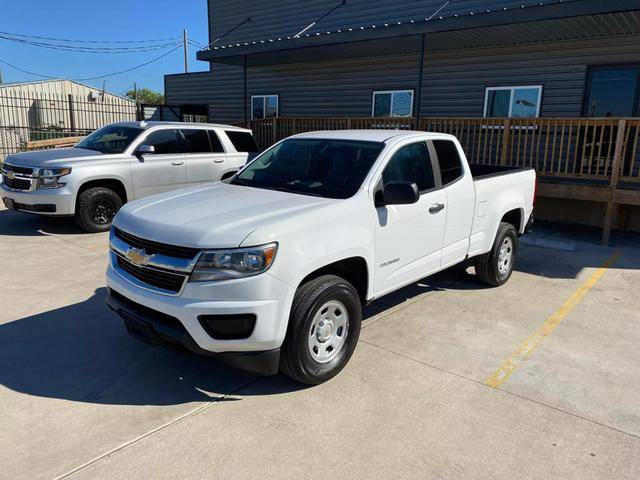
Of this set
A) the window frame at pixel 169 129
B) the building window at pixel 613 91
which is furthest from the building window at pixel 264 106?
the building window at pixel 613 91

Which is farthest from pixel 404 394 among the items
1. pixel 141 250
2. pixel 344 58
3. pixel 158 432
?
pixel 344 58

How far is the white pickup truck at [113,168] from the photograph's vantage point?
7773mm

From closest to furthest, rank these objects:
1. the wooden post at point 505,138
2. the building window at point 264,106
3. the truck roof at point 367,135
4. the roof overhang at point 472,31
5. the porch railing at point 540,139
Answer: the truck roof at point 367,135 < the roof overhang at point 472,31 < the porch railing at point 540,139 < the wooden post at point 505,138 < the building window at point 264,106

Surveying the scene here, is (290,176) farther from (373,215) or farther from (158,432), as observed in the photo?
(158,432)

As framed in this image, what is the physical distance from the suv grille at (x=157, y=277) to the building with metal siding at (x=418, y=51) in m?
8.10

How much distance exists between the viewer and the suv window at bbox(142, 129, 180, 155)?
8.85m

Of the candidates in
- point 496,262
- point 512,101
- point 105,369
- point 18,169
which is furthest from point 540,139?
point 18,169

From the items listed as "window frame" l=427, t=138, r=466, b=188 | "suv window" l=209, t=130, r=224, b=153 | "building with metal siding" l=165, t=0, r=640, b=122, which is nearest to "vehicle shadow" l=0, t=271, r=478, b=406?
"window frame" l=427, t=138, r=466, b=188

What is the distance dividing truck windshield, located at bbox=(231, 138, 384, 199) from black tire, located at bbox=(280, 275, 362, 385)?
781mm

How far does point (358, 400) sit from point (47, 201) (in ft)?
21.0

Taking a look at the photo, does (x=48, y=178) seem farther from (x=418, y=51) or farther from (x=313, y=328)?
(x=418, y=51)

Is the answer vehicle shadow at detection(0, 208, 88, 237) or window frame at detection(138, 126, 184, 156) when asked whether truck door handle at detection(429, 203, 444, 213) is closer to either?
window frame at detection(138, 126, 184, 156)

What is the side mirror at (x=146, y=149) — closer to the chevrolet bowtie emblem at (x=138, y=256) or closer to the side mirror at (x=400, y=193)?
the chevrolet bowtie emblem at (x=138, y=256)

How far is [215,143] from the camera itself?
9.74m
